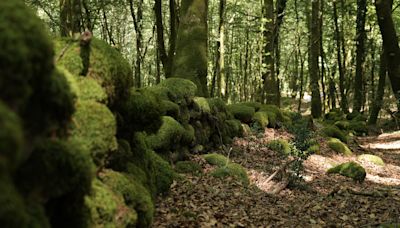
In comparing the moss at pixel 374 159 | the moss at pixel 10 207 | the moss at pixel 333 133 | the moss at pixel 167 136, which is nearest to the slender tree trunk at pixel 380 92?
the moss at pixel 333 133

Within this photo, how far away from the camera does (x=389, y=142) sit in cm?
1702

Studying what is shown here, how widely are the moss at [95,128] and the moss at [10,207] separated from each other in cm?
124

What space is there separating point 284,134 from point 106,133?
477 inches

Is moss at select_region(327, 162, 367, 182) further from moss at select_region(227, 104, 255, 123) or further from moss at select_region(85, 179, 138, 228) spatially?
moss at select_region(85, 179, 138, 228)

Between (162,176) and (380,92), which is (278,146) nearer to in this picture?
(162,176)

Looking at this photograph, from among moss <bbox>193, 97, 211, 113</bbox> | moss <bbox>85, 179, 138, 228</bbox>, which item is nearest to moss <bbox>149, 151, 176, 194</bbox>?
moss <bbox>85, 179, 138, 228</bbox>

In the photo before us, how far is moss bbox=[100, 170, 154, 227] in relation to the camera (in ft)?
13.1

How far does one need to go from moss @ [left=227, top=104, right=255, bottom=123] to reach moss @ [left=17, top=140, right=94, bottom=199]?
11.4 meters

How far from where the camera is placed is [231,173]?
8469mm

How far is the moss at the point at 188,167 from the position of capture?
27.2 ft

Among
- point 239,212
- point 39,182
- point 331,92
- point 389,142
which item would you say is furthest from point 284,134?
point 331,92

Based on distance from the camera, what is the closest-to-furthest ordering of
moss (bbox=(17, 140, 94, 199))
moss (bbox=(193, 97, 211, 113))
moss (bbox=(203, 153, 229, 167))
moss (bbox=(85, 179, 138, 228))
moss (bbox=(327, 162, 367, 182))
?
moss (bbox=(17, 140, 94, 199)), moss (bbox=(85, 179, 138, 228)), moss (bbox=(203, 153, 229, 167)), moss (bbox=(327, 162, 367, 182)), moss (bbox=(193, 97, 211, 113))

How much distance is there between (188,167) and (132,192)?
4.27 metres

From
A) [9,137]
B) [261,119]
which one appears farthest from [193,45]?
[9,137]
